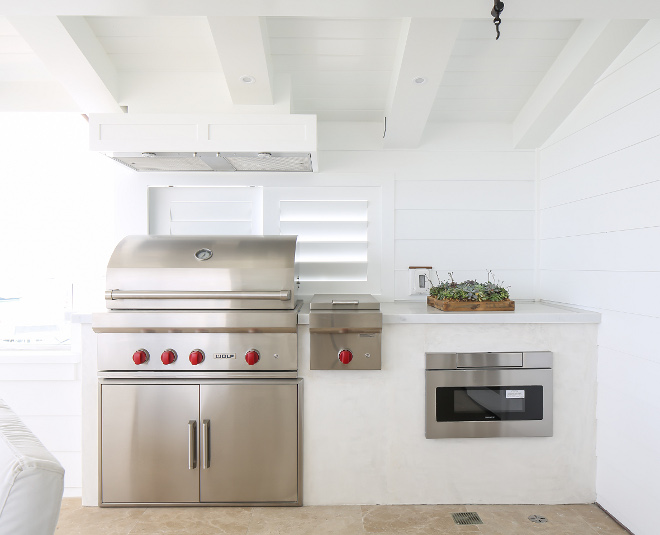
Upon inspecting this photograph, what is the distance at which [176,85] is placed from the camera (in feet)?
8.21

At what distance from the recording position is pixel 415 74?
227cm

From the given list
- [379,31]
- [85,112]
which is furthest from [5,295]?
[379,31]

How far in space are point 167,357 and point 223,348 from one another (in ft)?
0.89

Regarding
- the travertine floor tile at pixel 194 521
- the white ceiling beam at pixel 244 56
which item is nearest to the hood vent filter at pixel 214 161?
the white ceiling beam at pixel 244 56

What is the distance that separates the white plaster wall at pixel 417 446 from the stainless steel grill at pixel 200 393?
0.17 m

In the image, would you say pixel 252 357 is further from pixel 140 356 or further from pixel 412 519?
pixel 412 519

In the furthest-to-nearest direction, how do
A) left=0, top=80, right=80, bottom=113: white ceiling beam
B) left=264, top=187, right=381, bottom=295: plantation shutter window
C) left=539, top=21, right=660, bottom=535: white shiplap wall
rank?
left=264, top=187, right=381, bottom=295: plantation shutter window < left=0, top=80, right=80, bottom=113: white ceiling beam < left=539, top=21, right=660, bottom=535: white shiplap wall

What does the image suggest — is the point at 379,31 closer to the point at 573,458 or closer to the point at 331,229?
the point at 331,229

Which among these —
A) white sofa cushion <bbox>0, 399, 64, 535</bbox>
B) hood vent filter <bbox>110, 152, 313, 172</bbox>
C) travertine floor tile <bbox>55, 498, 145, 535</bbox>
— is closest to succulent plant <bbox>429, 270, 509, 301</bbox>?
hood vent filter <bbox>110, 152, 313, 172</bbox>

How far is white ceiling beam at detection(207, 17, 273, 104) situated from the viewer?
1.97 meters

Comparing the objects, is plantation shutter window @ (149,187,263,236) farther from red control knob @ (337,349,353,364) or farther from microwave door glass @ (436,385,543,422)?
microwave door glass @ (436,385,543,422)

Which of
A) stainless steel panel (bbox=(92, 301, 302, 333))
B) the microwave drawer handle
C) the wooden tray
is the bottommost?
stainless steel panel (bbox=(92, 301, 302, 333))

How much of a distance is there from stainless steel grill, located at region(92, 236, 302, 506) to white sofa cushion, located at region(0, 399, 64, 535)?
1457mm

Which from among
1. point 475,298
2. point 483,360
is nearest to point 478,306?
point 475,298
